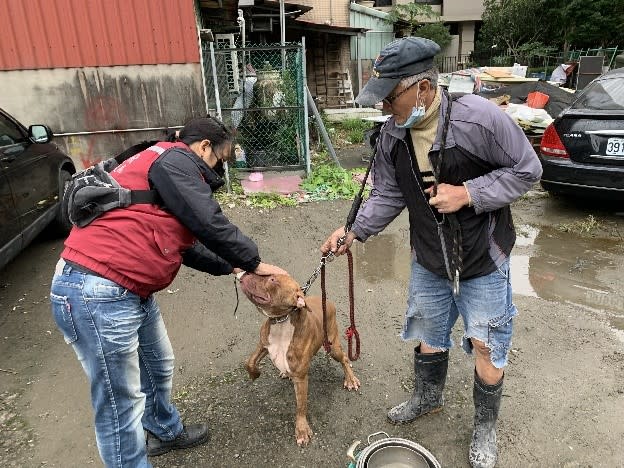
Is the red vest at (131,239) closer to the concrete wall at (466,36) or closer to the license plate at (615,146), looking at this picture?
the license plate at (615,146)

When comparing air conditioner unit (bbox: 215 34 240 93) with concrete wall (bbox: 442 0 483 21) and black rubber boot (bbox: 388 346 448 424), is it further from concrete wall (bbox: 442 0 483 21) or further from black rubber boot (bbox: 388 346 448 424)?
concrete wall (bbox: 442 0 483 21)

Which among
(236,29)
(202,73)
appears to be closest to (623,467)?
(202,73)

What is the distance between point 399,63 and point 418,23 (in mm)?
23465

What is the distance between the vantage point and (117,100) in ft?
24.5

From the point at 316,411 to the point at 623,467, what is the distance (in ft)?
5.74

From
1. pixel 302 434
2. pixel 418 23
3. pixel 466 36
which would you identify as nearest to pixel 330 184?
pixel 302 434

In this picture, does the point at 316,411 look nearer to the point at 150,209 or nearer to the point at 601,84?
the point at 150,209

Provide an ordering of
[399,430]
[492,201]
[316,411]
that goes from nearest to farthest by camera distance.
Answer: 1. [492,201]
2. [399,430]
3. [316,411]

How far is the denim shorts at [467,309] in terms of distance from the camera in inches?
91.3

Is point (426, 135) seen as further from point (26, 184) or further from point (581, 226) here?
point (581, 226)

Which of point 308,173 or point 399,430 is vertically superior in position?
point 308,173

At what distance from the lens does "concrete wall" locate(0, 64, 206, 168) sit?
23.7ft

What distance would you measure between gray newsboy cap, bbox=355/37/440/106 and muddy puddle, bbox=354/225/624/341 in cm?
293

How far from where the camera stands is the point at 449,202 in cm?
211
